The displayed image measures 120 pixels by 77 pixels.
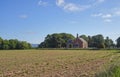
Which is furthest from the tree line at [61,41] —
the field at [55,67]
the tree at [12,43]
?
the field at [55,67]

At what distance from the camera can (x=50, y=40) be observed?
416 ft

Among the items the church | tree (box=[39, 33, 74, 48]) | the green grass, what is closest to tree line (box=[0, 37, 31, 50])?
tree (box=[39, 33, 74, 48])

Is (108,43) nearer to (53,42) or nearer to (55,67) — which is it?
(53,42)

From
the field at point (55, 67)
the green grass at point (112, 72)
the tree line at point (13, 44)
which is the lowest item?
the field at point (55, 67)

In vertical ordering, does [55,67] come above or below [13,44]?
below

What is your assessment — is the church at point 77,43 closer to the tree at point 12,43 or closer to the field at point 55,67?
the tree at point 12,43

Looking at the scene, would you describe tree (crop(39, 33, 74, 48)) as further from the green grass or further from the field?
the green grass

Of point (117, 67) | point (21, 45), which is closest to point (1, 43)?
point (21, 45)

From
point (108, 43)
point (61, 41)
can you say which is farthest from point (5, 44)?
point (108, 43)

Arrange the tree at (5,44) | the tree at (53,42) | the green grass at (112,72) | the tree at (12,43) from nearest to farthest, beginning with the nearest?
the green grass at (112,72) → the tree at (5,44) → the tree at (12,43) → the tree at (53,42)

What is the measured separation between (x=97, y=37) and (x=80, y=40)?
939 cm

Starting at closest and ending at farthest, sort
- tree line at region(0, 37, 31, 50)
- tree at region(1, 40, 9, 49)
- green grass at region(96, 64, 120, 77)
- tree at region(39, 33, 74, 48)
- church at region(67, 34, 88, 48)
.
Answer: green grass at region(96, 64, 120, 77) → tree at region(1, 40, 9, 49) → tree line at region(0, 37, 31, 50) → church at region(67, 34, 88, 48) → tree at region(39, 33, 74, 48)

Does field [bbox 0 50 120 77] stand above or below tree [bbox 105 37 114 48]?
below

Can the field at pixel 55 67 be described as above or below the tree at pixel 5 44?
below
